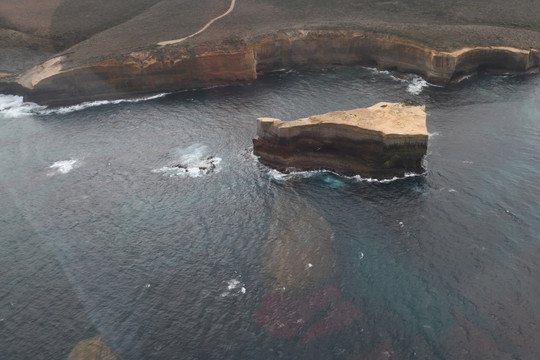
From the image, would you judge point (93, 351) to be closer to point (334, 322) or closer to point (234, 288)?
point (234, 288)

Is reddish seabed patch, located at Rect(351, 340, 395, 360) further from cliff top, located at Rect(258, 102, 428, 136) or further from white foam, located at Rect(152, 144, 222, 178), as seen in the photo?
white foam, located at Rect(152, 144, 222, 178)

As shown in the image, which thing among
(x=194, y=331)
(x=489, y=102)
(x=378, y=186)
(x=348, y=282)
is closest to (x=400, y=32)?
(x=489, y=102)

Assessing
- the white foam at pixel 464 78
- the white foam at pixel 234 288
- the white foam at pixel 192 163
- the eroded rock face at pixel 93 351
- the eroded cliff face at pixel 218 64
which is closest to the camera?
the eroded rock face at pixel 93 351

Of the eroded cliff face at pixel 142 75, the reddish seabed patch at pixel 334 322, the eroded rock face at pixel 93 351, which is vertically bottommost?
the eroded rock face at pixel 93 351

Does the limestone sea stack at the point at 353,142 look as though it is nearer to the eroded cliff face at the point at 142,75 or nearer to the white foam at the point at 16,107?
the eroded cliff face at the point at 142,75

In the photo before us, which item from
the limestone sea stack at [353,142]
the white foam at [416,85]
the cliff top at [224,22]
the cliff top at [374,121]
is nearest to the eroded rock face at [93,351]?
the limestone sea stack at [353,142]

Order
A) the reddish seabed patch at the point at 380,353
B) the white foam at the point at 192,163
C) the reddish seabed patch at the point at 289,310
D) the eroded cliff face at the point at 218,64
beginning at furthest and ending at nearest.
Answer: the eroded cliff face at the point at 218,64 < the white foam at the point at 192,163 < the reddish seabed patch at the point at 289,310 < the reddish seabed patch at the point at 380,353
